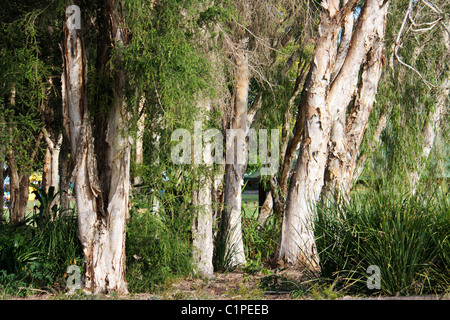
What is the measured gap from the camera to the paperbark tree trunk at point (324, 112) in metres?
10.2

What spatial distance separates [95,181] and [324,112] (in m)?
4.41

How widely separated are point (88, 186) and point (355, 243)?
13.3ft

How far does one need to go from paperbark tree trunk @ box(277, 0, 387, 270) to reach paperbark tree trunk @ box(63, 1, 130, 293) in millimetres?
3395

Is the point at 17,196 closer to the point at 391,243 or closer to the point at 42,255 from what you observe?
the point at 42,255

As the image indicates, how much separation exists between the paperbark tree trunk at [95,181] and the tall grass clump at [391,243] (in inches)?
122

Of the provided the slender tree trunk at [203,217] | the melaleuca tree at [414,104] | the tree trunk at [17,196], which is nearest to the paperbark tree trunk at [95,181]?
the slender tree trunk at [203,217]

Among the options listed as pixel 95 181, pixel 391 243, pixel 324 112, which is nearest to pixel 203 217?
pixel 95 181

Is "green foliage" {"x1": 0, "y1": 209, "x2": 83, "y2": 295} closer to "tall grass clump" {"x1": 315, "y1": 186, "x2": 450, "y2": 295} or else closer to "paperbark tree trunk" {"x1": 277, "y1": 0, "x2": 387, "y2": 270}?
"paperbark tree trunk" {"x1": 277, "y1": 0, "x2": 387, "y2": 270}

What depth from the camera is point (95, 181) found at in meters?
8.45

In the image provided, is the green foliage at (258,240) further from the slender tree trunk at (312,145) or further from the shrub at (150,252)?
the shrub at (150,252)

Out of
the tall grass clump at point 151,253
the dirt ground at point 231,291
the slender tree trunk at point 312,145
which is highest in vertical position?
the slender tree trunk at point 312,145

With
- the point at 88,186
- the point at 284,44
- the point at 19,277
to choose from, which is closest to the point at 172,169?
the point at 88,186

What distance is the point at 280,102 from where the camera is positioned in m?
13.3
